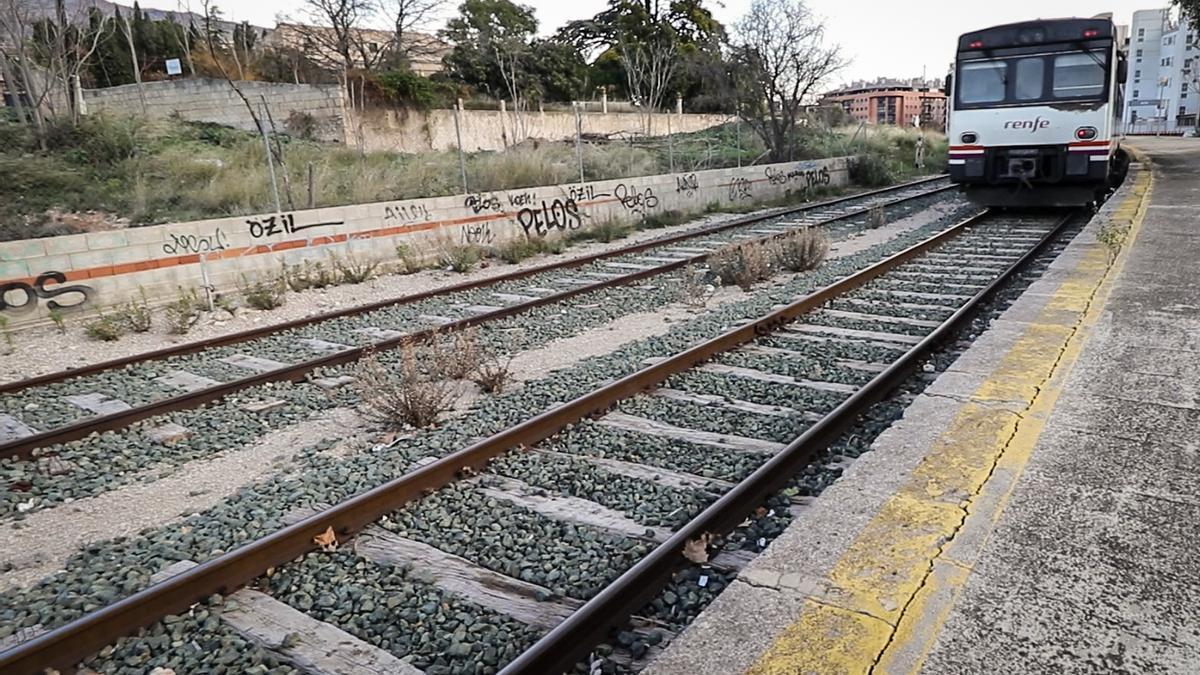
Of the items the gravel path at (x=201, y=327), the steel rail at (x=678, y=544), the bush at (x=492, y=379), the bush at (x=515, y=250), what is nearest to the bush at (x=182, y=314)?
the gravel path at (x=201, y=327)

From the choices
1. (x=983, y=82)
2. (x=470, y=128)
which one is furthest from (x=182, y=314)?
(x=470, y=128)

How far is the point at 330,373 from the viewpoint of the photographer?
6984 millimetres

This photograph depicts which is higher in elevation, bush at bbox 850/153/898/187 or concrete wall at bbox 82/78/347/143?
concrete wall at bbox 82/78/347/143

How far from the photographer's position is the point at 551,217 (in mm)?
16297

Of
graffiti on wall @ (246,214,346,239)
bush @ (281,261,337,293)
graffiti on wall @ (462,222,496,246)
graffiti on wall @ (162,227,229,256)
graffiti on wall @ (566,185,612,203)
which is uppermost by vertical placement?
graffiti on wall @ (566,185,612,203)

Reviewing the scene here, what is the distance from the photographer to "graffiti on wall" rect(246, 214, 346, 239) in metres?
11.8

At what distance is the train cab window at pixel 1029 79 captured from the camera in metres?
13.9

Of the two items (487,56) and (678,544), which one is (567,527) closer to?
(678,544)

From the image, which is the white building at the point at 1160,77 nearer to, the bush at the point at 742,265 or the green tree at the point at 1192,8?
the green tree at the point at 1192,8

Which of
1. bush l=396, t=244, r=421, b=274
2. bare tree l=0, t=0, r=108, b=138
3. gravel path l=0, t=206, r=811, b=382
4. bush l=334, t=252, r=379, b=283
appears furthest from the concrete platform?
bare tree l=0, t=0, r=108, b=138

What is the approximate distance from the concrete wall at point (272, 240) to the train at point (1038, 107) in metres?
7.22

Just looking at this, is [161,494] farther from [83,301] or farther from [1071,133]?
[1071,133]

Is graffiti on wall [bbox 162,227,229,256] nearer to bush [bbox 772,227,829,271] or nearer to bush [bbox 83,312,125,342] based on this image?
bush [bbox 83,312,125,342]

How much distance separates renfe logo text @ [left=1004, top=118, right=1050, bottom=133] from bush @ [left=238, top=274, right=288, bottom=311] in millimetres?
12877
